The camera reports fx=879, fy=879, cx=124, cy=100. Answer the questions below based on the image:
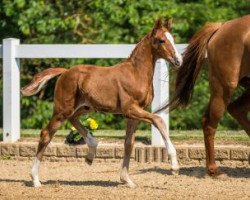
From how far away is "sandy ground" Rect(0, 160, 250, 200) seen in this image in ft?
28.8

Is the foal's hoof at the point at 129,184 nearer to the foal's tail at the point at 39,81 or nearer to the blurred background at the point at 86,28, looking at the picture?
the foal's tail at the point at 39,81

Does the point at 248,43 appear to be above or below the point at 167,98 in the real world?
above

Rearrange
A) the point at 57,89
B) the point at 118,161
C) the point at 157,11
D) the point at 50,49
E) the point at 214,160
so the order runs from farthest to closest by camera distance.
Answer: the point at 157,11
the point at 50,49
the point at 118,161
the point at 214,160
the point at 57,89

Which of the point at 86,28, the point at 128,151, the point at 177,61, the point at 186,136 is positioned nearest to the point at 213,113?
the point at 128,151

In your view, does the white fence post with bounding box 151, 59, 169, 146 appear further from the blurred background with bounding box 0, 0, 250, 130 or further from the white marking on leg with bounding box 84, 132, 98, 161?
the blurred background with bounding box 0, 0, 250, 130

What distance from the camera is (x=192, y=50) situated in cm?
1062

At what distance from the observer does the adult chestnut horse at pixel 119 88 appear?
29.7ft

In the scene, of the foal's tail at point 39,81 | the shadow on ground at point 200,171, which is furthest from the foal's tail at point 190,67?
the foal's tail at point 39,81

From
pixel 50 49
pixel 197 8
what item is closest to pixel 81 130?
pixel 50 49

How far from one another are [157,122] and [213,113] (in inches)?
63.6

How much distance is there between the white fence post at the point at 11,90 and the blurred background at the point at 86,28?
4522 mm

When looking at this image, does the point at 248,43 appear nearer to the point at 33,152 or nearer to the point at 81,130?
the point at 81,130

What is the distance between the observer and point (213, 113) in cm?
1021

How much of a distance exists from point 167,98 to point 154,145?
0.64m
